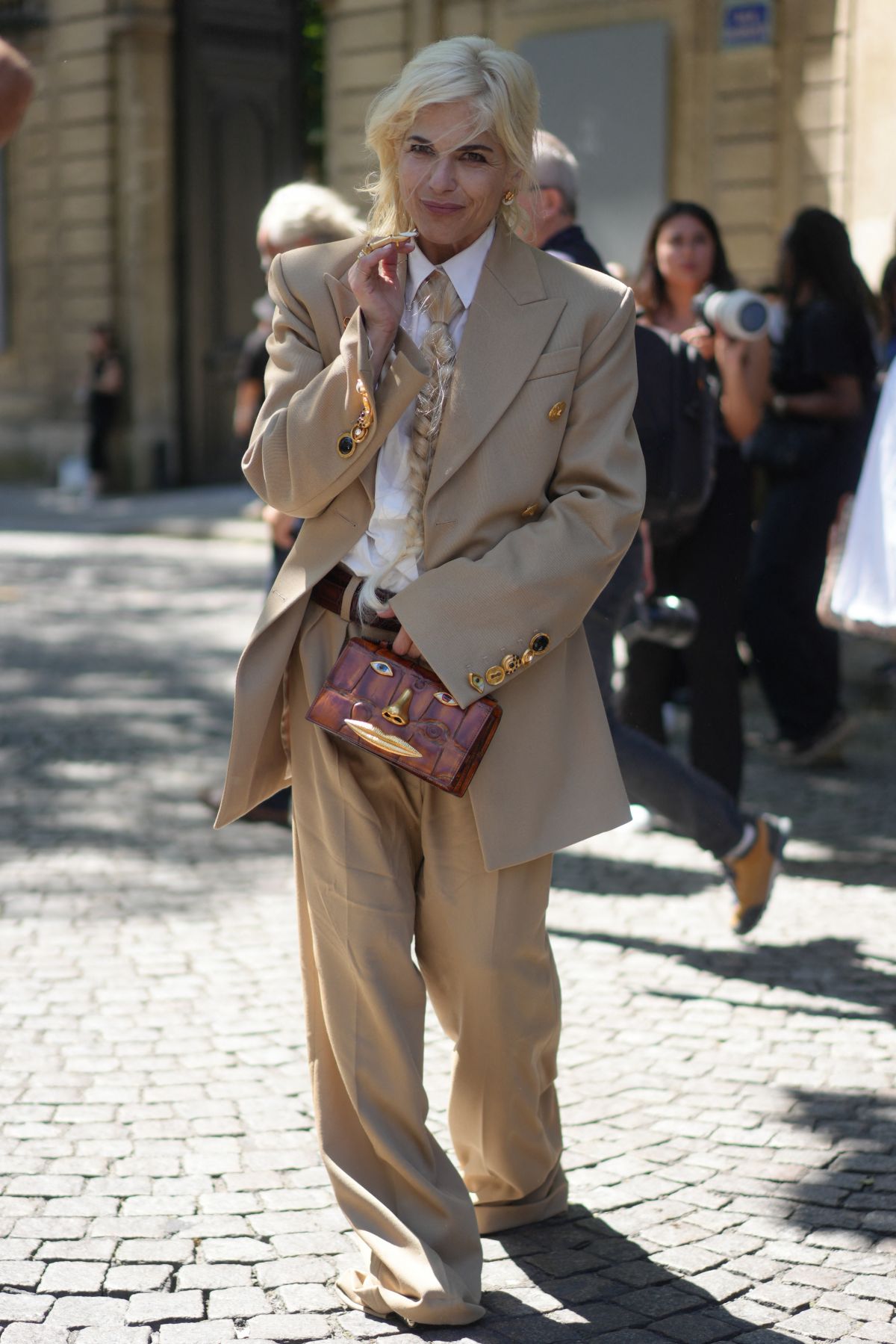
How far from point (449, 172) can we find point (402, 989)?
4.36ft

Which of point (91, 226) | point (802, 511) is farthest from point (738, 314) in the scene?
point (91, 226)

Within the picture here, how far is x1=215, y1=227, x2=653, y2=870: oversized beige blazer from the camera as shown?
9.36 feet

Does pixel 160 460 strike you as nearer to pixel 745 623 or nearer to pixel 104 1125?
pixel 745 623

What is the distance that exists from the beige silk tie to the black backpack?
165cm

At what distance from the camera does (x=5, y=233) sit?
67.9 ft

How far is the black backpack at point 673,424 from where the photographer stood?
15.0ft

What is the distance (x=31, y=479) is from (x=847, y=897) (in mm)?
16374

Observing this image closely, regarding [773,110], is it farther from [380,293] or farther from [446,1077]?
[380,293]

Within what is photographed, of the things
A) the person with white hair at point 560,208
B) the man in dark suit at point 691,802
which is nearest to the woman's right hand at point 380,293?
the person with white hair at point 560,208

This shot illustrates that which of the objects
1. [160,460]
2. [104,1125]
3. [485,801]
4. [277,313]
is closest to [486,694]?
[485,801]

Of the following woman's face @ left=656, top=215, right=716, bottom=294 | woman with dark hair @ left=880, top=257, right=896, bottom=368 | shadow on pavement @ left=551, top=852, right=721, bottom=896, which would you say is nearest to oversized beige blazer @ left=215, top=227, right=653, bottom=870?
shadow on pavement @ left=551, top=852, right=721, bottom=896

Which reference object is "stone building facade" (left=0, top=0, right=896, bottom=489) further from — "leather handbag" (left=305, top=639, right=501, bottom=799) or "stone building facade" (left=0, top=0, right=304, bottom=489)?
"leather handbag" (left=305, top=639, right=501, bottom=799)

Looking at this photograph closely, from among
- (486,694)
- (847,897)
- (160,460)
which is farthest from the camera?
(160,460)

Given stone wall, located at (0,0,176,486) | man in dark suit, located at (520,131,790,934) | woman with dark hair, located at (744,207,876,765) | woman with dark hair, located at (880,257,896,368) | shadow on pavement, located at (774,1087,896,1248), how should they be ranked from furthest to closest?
stone wall, located at (0,0,176,486)
woman with dark hair, located at (744,207,876,765)
woman with dark hair, located at (880,257,896,368)
man in dark suit, located at (520,131,790,934)
shadow on pavement, located at (774,1087,896,1248)
